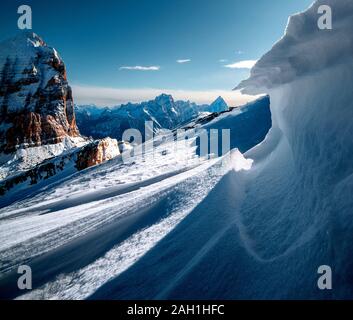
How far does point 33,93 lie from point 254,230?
119 meters

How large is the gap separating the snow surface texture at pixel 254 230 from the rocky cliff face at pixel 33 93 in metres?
90.8

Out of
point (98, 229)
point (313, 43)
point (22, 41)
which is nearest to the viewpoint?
point (313, 43)

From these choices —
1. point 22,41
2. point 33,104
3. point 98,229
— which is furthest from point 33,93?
point 98,229

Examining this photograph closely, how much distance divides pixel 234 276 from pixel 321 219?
4.68ft

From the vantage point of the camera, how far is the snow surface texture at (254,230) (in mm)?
3145

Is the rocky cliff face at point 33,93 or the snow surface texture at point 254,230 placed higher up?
the rocky cliff face at point 33,93

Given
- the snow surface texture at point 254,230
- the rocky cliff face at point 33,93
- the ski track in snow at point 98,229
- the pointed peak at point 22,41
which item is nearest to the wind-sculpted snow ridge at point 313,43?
the snow surface texture at point 254,230

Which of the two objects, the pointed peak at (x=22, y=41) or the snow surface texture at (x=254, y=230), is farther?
the pointed peak at (x=22, y=41)

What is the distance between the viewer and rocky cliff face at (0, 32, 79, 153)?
87000 millimetres

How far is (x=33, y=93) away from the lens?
102m

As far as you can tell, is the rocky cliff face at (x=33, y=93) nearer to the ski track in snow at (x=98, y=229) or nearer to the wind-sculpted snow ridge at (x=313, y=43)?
the ski track in snow at (x=98, y=229)

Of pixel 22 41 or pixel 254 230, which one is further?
pixel 22 41

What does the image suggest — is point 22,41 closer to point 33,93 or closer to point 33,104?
point 33,93

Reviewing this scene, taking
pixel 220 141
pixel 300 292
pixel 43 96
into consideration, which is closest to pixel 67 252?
pixel 300 292
